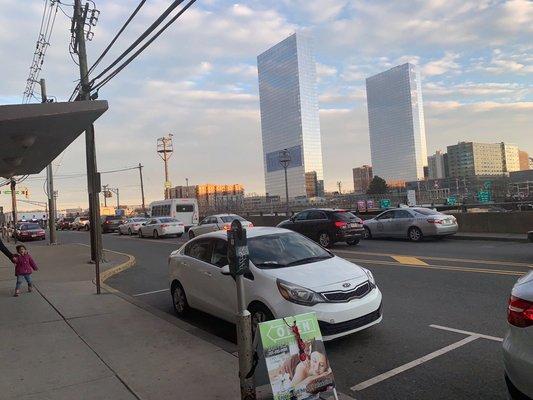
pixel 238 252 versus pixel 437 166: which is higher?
pixel 437 166

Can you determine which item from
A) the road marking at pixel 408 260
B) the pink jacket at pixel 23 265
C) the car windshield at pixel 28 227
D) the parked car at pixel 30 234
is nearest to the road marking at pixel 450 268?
the road marking at pixel 408 260

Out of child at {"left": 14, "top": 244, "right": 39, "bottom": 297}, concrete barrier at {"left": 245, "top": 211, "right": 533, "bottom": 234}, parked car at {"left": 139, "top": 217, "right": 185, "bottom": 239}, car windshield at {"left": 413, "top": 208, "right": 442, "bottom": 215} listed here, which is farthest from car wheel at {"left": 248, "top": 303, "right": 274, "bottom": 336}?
parked car at {"left": 139, "top": 217, "right": 185, "bottom": 239}

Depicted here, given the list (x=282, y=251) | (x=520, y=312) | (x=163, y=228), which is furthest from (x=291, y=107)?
(x=520, y=312)

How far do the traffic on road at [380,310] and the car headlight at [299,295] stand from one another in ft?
0.04

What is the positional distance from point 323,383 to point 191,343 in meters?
2.84

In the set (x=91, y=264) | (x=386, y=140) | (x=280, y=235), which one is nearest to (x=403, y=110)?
(x=386, y=140)

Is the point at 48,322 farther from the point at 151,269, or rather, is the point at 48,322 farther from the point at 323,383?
the point at 151,269

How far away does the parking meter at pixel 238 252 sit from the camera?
4340 millimetres

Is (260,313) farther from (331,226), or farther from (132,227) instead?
(132,227)

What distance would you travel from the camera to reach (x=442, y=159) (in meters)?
80.8

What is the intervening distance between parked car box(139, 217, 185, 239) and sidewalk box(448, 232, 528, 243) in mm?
17341

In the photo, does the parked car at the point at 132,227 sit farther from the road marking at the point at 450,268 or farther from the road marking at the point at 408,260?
the road marking at the point at 450,268

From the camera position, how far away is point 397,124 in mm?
80500

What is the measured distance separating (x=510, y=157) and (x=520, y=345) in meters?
71.1
